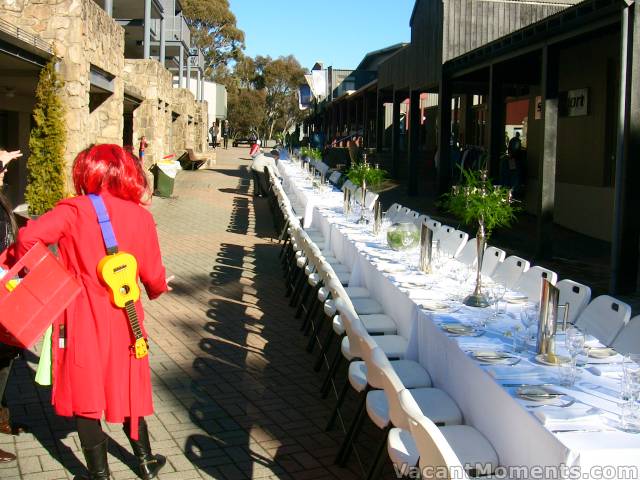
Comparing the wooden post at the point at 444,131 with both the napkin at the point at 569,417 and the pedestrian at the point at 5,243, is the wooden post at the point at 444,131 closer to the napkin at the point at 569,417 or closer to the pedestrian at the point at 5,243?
the pedestrian at the point at 5,243

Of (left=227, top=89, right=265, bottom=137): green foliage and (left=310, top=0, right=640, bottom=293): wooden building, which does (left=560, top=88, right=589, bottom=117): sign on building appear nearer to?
(left=310, top=0, right=640, bottom=293): wooden building

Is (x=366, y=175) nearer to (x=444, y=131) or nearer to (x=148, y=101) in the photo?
(x=444, y=131)

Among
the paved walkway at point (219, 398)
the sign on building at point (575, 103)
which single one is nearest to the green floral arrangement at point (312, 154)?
the sign on building at point (575, 103)

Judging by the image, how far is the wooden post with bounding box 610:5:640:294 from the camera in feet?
26.0

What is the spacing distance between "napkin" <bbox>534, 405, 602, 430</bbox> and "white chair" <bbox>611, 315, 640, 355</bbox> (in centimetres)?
131

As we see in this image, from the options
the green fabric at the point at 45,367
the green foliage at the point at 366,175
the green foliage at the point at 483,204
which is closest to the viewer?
the green fabric at the point at 45,367

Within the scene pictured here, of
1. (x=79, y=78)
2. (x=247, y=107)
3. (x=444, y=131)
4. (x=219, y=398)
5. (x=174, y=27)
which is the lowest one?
(x=219, y=398)

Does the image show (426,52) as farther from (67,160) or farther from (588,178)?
(67,160)

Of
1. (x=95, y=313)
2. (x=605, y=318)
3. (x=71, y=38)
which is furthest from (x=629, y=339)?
(x=71, y=38)

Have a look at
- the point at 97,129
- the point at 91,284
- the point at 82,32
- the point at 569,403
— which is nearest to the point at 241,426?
the point at 91,284

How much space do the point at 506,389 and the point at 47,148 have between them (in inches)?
349

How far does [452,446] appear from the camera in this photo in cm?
321

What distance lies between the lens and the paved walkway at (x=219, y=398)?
3.89 metres

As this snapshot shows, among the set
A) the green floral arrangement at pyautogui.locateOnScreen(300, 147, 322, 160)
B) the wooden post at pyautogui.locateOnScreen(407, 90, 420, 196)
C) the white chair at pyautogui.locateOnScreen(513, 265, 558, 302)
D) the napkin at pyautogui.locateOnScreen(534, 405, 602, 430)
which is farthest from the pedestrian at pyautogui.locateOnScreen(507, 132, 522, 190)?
the napkin at pyautogui.locateOnScreen(534, 405, 602, 430)
